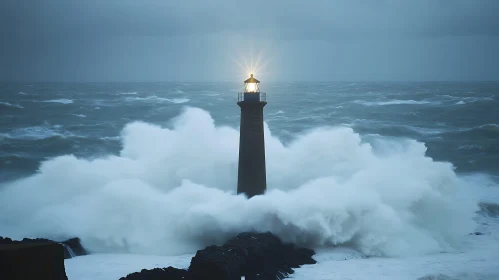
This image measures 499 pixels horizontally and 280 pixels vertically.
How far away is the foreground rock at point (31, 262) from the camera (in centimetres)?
699

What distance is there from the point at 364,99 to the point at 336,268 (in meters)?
49.0

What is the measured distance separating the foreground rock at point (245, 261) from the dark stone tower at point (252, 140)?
139 centimetres

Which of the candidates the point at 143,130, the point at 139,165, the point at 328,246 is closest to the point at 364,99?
the point at 143,130

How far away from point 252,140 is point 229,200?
6.44 ft

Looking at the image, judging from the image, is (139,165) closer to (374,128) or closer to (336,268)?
(336,268)

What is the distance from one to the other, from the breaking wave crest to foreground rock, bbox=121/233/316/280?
3.28 ft

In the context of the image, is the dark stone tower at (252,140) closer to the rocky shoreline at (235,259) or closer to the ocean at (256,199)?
the ocean at (256,199)

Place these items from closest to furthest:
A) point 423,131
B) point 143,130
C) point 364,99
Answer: point 143,130 → point 423,131 → point 364,99

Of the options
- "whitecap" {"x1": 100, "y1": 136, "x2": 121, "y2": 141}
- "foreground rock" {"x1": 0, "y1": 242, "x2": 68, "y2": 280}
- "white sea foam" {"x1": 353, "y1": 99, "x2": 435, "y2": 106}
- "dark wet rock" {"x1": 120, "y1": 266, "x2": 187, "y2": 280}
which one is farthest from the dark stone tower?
"white sea foam" {"x1": 353, "y1": 99, "x2": 435, "y2": 106}

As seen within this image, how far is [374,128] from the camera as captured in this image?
39.3 m

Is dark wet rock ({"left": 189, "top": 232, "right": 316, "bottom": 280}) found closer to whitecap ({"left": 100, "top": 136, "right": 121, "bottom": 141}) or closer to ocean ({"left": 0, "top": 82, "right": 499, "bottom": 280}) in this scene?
ocean ({"left": 0, "top": 82, "right": 499, "bottom": 280})

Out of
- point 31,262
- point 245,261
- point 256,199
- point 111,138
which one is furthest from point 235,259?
point 111,138

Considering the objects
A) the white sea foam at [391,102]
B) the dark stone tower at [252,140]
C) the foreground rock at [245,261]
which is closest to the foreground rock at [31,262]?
the foreground rock at [245,261]

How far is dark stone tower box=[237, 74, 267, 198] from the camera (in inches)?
538
